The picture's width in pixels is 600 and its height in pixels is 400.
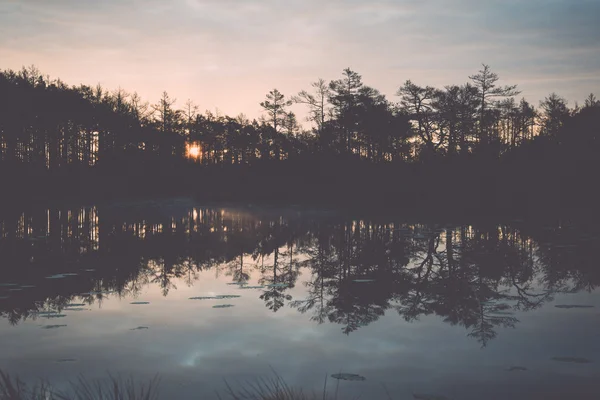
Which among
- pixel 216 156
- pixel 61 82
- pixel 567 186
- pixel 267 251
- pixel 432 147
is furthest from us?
pixel 216 156

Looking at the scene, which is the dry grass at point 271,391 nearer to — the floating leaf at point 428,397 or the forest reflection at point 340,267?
the floating leaf at point 428,397

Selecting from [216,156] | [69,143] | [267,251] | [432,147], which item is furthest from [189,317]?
[216,156]

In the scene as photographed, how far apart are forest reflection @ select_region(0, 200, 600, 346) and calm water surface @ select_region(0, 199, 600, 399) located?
6 centimetres

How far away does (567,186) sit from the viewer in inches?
1494

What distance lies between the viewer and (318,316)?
8555 mm

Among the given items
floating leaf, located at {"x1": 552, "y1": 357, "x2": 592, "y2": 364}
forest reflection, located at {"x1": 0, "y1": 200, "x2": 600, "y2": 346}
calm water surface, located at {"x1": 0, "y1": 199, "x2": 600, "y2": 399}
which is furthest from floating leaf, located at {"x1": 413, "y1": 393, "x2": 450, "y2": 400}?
forest reflection, located at {"x1": 0, "y1": 200, "x2": 600, "y2": 346}

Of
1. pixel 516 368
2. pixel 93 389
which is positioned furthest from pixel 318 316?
pixel 93 389

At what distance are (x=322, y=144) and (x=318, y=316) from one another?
50385 millimetres

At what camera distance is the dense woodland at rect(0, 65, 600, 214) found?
4109 centimetres

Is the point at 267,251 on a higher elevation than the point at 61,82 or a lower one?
lower

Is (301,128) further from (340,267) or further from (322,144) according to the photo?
(340,267)

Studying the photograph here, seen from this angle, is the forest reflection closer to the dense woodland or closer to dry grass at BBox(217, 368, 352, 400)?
dry grass at BBox(217, 368, 352, 400)

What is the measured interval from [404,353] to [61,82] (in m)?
70.3

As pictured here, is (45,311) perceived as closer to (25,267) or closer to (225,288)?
(225,288)
